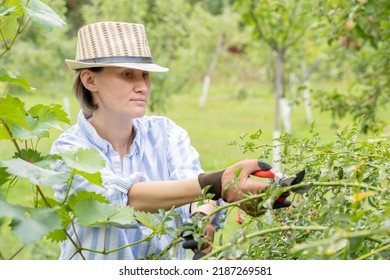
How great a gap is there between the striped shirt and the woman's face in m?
0.10

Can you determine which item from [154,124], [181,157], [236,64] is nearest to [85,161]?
[181,157]

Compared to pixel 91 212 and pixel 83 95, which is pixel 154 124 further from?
pixel 91 212

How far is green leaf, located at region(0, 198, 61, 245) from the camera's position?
125 centimetres

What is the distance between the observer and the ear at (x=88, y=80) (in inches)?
87.3

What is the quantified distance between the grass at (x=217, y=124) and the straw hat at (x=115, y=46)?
95.2 inches

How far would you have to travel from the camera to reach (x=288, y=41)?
25.2ft

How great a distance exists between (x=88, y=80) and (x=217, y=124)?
37.8 feet

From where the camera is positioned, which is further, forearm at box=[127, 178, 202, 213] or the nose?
the nose

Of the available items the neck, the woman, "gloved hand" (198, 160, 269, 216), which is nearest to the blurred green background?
"gloved hand" (198, 160, 269, 216)

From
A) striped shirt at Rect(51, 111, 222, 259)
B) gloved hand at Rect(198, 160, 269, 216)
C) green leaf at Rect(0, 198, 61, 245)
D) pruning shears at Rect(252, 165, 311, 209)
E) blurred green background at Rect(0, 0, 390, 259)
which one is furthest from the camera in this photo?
blurred green background at Rect(0, 0, 390, 259)

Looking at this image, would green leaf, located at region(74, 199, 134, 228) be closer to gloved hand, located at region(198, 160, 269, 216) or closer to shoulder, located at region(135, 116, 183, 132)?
gloved hand, located at region(198, 160, 269, 216)

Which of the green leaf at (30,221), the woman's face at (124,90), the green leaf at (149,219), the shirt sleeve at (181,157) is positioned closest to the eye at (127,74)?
the woman's face at (124,90)

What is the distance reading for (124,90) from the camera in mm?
2096
